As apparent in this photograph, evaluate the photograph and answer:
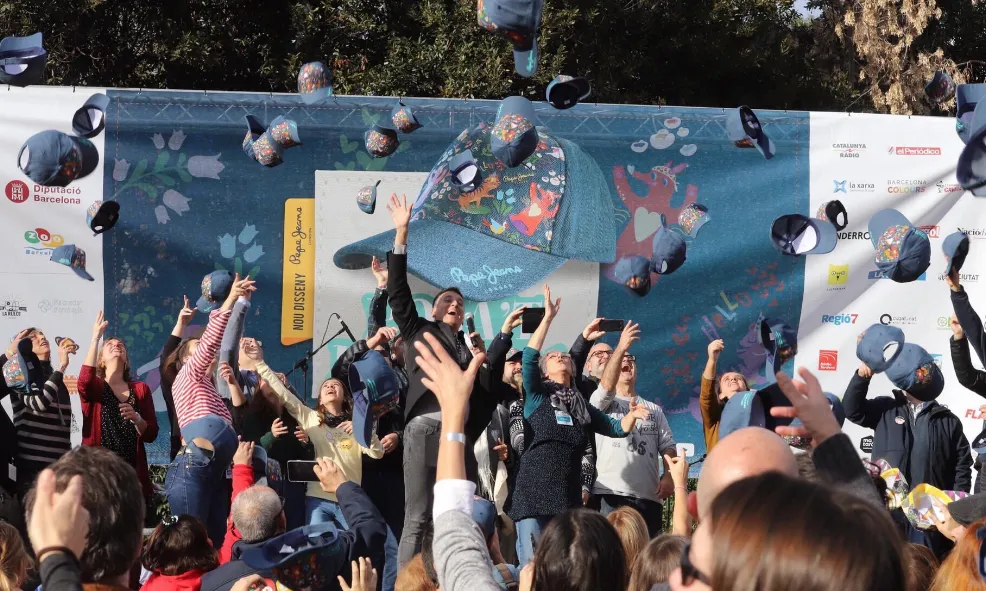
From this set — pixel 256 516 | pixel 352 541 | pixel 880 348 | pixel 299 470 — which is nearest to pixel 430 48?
pixel 880 348

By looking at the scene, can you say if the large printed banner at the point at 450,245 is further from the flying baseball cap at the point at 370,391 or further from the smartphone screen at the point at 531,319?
the flying baseball cap at the point at 370,391

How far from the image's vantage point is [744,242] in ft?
22.9

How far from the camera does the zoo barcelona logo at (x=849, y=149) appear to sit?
22.7 ft

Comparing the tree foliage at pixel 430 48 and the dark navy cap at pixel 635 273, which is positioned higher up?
the tree foliage at pixel 430 48

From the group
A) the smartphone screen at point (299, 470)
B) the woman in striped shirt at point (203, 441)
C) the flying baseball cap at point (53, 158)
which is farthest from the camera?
the flying baseball cap at point (53, 158)

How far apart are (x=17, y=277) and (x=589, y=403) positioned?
11.2ft

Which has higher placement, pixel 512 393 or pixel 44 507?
pixel 44 507

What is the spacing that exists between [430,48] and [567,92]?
3.82m

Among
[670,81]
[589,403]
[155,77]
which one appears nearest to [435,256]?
[589,403]

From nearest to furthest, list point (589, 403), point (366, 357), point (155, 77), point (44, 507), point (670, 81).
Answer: point (44, 507) → point (366, 357) → point (589, 403) → point (155, 77) → point (670, 81)

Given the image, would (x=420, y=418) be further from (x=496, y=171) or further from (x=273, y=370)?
(x=496, y=171)

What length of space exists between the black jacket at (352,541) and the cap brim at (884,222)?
427 centimetres

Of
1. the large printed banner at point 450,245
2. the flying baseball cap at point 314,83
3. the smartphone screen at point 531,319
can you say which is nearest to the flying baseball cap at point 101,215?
the large printed banner at point 450,245

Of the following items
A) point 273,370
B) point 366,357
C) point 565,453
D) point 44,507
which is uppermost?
point 44,507
